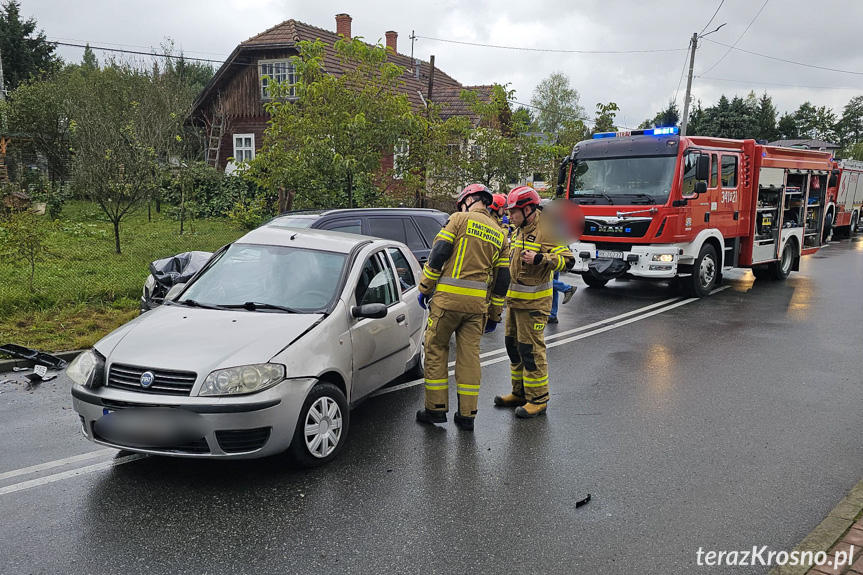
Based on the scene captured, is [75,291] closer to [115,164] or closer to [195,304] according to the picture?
[115,164]

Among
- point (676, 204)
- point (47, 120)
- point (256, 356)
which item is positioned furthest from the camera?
point (47, 120)

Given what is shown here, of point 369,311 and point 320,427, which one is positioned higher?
point 369,311

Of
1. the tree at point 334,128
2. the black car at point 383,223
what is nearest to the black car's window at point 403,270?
the black car at point 383,223

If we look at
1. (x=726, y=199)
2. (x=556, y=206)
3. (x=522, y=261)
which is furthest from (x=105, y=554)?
(x=726, y=199)

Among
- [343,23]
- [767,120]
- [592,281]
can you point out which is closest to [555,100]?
[767,120]

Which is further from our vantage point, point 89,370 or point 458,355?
point 458,355

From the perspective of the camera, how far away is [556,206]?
5812 millimetres

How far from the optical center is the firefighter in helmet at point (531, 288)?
5441 millimetres

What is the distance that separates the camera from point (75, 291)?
9.34 metres

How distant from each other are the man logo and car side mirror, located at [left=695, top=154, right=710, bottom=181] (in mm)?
9845

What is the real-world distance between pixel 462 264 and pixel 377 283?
824mm

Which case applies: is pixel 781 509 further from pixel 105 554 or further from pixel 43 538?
pixel 43 538

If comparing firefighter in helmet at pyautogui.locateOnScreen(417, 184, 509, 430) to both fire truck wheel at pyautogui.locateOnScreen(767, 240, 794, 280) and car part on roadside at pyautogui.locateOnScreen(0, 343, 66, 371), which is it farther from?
fire truck wheel at pyautogui.locateOnScreen(767, 240, 794, 280)

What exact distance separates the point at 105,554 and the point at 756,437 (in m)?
4.59
